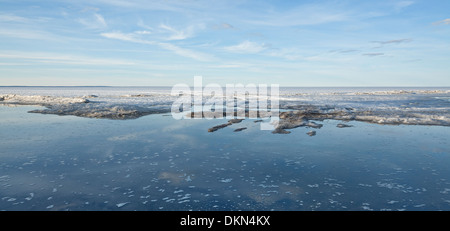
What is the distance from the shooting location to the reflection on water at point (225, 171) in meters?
7.43

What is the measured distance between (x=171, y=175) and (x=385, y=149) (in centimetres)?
1073

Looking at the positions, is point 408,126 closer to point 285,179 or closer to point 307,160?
point 307,160

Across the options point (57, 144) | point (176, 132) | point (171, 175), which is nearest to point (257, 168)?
point (171, 175)

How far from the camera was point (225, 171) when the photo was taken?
32.8 feet

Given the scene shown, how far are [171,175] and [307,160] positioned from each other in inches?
230

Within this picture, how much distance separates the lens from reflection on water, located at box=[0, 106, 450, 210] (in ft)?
24.4

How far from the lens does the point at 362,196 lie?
304 inches

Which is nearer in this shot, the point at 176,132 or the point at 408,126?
the point at 176,132

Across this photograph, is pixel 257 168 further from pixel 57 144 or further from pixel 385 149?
pixel 57 144
